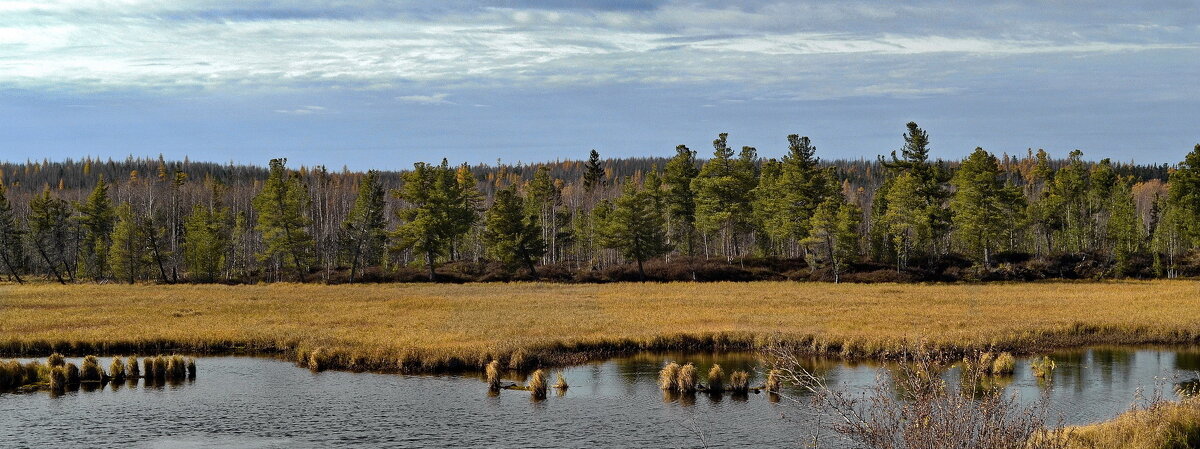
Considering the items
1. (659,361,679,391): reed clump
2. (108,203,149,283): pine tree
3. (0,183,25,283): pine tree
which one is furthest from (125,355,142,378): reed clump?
(0,183,25,283): pine tree

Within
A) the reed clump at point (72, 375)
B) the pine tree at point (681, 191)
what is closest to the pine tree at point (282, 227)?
the pine tree at point (681, 191)

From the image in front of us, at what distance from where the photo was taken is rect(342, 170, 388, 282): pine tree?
86000 millimetres

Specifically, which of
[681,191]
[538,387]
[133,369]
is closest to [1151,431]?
[538,387]

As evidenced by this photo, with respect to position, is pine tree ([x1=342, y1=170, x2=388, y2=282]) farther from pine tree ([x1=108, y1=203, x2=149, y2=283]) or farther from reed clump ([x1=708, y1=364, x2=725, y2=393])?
reed clump ([x1=708, y1=364, x2=725, y2=393])

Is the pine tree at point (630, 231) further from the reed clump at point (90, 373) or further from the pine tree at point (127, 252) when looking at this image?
the reed clump at point (90, 373)

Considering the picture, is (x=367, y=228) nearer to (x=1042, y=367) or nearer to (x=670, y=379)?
(x=670, y=379)

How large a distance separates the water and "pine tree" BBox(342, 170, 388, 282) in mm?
52655

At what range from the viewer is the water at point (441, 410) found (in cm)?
2136

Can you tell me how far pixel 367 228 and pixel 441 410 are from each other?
66795mm

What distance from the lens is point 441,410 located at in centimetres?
2473

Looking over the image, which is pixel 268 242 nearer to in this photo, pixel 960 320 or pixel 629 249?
pixel 629 249

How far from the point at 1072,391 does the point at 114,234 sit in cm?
8540

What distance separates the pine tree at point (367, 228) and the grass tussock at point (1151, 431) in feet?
226

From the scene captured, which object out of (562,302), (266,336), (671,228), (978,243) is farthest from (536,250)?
(266,336)
